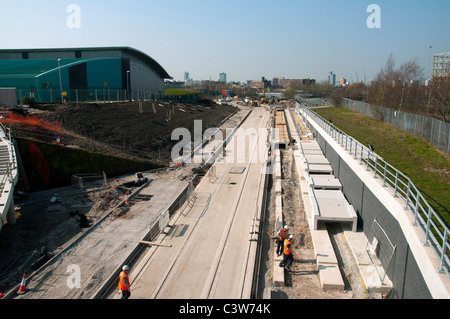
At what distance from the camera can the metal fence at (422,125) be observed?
16562 millimetres

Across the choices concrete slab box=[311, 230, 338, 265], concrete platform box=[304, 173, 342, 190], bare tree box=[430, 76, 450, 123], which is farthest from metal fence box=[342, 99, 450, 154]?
concrete slab box=[311, 230, 338, 265]

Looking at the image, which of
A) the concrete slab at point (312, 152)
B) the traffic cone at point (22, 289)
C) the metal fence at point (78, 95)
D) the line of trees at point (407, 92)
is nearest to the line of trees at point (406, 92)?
the line of trees at point (407, 92)

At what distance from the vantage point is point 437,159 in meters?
15.2

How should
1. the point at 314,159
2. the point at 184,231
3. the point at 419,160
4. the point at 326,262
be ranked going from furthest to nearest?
the point at 314,159, the point at 419,160, the point at 184,231, the point at 326,262

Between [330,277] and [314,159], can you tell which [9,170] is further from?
[314,159]

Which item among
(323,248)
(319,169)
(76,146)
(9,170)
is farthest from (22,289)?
(319,169)

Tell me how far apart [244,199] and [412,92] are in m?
26.8

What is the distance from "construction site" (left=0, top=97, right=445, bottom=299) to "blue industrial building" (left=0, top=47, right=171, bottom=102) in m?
18.2

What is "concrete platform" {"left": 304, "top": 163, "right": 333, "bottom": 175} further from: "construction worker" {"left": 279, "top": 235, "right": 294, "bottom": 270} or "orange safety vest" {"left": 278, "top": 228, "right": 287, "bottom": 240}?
"construction worker" {"left": 279, "top": 235, "right": 294, "bottom": 270}

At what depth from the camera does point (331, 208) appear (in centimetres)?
1356

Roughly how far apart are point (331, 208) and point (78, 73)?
4627 centimetres

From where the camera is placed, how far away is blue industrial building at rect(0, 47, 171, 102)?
41.6 metres

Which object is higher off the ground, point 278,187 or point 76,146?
point 76,146
